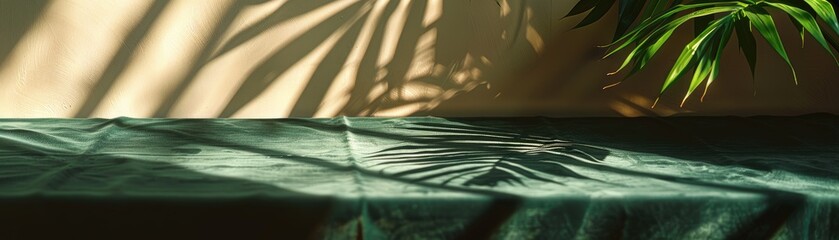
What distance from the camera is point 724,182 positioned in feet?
4.87

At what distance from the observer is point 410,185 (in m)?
1.42

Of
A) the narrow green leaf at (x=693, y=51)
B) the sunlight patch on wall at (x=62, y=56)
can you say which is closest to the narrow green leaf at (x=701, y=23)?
the narrow green leaf at (x=693, y=51)

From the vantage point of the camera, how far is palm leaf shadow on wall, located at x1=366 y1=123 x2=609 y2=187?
1494mm

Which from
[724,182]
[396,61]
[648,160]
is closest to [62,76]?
[396,61]

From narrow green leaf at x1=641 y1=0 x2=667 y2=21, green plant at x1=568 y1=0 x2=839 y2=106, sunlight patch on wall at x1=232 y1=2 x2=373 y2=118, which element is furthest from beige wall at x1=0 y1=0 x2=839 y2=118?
green plant at x1=568 y1=0 x2=839 y2=106

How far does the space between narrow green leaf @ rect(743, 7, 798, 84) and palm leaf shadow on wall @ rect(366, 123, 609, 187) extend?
298mm

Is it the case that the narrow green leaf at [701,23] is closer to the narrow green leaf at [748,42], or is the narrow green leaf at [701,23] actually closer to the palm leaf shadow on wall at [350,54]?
the narrow green leaf at [748,42]

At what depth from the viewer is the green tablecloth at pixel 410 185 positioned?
133cm

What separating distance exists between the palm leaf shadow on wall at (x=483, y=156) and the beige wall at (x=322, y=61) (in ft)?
0.53

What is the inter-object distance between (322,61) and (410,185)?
664mm

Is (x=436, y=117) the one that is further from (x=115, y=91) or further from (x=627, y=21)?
(x=115, y=91)

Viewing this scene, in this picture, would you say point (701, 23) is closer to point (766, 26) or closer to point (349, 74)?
point (766, 26)

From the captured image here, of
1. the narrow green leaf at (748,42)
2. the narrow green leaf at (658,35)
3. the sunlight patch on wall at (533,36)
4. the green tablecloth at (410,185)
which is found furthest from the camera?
the sunlight patch on wall at (533,36)

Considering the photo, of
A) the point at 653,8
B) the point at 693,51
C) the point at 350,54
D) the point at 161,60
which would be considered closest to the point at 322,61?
the point at 350,54
